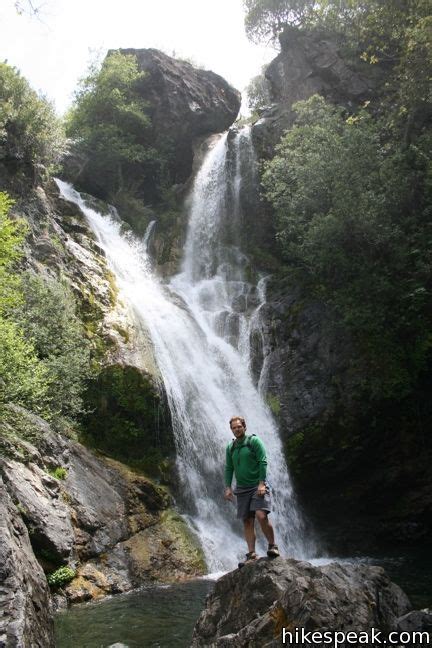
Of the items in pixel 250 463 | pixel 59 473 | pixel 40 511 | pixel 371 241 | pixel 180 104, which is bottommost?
pixel 40 511

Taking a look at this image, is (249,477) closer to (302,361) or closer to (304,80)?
(302,361)

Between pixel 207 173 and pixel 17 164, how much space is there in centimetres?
1154

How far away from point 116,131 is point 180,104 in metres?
4.43

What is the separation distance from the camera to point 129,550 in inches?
432

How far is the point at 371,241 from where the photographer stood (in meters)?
Answer: 17.2

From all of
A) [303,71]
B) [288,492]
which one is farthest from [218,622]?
[303,71]

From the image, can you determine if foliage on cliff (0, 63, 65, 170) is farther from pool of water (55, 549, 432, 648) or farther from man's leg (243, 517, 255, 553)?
man's leg (243, 517, 255, 553)

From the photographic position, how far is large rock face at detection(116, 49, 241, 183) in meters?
29.4

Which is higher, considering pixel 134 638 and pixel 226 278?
pixel 226 278

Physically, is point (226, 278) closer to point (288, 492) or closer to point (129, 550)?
point (288, 492)

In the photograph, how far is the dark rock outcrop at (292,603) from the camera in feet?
17.0

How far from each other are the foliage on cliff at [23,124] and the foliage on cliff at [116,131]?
7.28 metres

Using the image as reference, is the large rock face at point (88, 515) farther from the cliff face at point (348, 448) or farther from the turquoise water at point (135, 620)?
the cliff face at point (348, 448)

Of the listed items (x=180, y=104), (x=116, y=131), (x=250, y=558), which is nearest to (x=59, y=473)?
(x=250, y=558)
